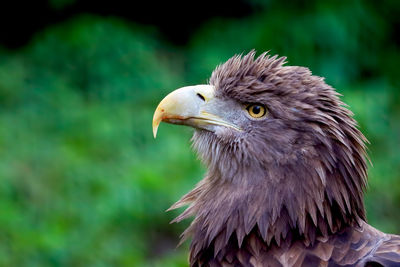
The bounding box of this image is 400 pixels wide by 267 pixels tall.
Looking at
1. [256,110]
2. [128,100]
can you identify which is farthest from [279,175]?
[128,100]

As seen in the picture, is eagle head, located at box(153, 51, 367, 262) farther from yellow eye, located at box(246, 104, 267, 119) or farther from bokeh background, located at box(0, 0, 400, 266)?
bokeh background, located at box(0, 0, 400, 266)

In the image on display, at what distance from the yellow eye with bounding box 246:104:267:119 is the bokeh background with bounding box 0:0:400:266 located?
9.95 ft

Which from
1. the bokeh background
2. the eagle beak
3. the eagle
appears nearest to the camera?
the eagle

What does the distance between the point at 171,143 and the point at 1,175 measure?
1820 millimetres

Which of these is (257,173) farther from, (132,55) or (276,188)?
(132,55)

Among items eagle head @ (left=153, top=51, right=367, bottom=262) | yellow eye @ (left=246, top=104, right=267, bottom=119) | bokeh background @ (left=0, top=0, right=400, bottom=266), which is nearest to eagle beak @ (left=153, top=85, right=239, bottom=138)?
eagle head @ (left=153, top=51, right=367, bottom=262)

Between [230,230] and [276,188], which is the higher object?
[276,188]

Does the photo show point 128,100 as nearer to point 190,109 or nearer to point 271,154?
point 190,109

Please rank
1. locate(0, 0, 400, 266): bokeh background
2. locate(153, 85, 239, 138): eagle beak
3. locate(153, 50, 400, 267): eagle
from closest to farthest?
locate(153, 50, 400, 267): eagle < locate(153, 85, 239, 138): eagle beak < locate(0, 0, 400, 266): bokeh background

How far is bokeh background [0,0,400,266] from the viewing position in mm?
6668

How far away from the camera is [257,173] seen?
11.8 feet

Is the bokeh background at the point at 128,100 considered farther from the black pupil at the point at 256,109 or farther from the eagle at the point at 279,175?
the black pupil at the point at 256,109

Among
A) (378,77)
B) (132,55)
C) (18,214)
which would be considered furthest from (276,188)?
(378,77)

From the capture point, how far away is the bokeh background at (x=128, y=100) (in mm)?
6668
